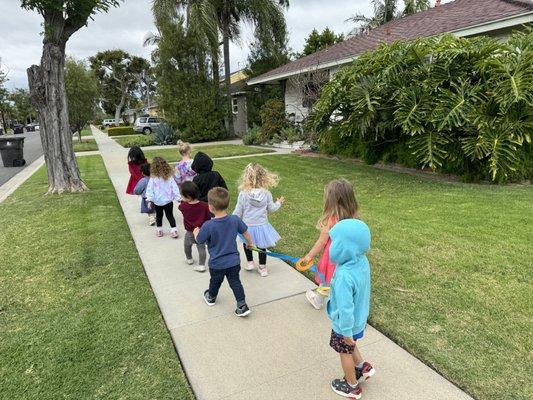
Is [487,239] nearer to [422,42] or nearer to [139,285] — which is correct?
[139,285]

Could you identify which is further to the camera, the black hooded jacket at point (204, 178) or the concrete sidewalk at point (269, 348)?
the black hooded jacket at point (204, 178)

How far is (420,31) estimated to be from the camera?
1252 cm

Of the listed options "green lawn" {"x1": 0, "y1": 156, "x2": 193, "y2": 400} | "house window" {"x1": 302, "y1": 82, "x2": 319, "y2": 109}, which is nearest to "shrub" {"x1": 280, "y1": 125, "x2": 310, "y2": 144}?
"house window" {"x1": 302, "y1": 82, "x2": 319, "y2": 109}

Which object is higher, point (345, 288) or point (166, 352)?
point (345, 288)

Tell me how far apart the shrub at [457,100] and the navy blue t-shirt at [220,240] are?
5860 millimetres

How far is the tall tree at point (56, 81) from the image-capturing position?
26.1 ft

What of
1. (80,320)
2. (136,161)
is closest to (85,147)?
(136,161)

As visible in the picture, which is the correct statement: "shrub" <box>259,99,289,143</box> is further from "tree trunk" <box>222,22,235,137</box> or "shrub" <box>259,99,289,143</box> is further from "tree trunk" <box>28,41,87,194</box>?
"tree trunk" <box>28,41,87,194</box>

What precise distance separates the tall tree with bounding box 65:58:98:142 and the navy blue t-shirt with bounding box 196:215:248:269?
23731mm

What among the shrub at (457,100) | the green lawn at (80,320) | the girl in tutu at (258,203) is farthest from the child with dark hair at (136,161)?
the shrub at (457,100)

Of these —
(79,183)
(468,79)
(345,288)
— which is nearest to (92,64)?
(79,183)

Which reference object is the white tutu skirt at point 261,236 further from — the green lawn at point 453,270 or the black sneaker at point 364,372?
A: the black sneaker at point 364,372

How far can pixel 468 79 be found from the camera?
808 centimetres

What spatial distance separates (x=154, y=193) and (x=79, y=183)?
4473 mm
